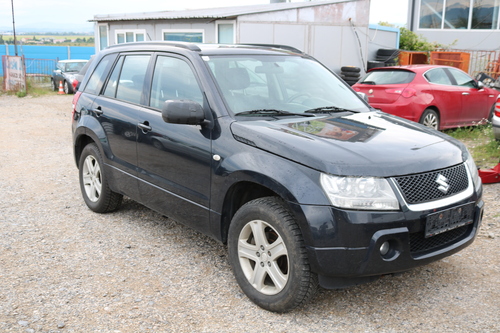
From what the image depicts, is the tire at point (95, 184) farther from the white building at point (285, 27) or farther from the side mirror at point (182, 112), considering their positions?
the white building at point (285, 27)

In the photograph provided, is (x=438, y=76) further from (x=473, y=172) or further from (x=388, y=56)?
(x=388, y=56)

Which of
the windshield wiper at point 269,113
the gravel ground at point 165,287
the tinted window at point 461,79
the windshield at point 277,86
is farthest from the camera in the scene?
the tinted window at point 461,79

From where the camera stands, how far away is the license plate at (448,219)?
3.50 m

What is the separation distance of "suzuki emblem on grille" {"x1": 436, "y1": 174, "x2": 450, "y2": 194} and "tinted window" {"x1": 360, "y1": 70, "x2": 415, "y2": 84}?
749cm

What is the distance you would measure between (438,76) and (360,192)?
28.5 ft

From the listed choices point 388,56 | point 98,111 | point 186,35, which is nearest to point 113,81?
point 98,111

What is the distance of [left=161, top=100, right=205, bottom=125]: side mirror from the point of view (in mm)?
4027

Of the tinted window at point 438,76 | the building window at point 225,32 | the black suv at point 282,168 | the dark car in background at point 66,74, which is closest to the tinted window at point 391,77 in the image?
the tinted window at point 438,76

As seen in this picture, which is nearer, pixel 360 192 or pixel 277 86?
pixel 360 192

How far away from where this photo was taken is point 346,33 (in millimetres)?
17891

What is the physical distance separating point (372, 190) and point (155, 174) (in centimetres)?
211

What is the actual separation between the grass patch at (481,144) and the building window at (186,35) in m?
8.25

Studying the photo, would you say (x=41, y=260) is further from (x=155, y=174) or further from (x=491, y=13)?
A: (x=491, y=13)

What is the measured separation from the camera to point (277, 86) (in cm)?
462
